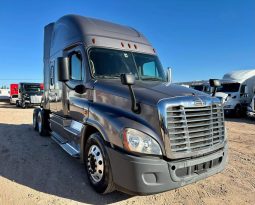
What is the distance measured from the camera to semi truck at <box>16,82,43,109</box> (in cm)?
2354

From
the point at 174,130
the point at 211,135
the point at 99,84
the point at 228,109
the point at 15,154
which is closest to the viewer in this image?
the point at 174,130

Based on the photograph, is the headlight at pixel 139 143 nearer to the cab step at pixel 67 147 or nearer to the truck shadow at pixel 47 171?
the truck shadow at pixel 47 171

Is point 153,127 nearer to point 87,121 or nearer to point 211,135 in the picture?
point 211,135

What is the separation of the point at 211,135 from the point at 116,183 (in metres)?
1.68

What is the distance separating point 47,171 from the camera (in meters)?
5.36

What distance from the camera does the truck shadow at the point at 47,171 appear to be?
4285 mm

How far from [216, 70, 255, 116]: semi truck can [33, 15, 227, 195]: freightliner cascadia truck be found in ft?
42.0

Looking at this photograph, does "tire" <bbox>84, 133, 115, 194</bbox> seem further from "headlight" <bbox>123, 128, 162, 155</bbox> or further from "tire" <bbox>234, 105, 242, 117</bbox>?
"tire" <bbox>234, 105, 242, 117</bbox>

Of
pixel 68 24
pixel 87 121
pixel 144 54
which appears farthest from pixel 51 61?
pixel 87 121

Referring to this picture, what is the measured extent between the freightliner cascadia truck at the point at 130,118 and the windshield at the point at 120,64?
2cm

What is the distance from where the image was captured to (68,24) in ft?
19.6

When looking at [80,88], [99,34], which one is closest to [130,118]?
[80,88]

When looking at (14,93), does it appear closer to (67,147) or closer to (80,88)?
(67,147)

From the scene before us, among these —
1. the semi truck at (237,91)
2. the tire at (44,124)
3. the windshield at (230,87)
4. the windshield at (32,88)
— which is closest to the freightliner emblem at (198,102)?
the tire at (44,124)
